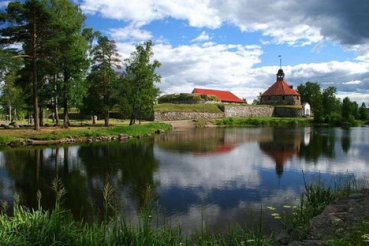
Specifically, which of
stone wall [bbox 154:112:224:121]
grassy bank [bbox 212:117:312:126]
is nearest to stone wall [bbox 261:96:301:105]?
grassy bank [bbox 212:117:312:126]

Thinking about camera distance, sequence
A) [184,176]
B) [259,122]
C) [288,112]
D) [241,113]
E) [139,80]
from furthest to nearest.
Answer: [288,112] < [241,113] < [259,122] < [139,80] < [184,176]

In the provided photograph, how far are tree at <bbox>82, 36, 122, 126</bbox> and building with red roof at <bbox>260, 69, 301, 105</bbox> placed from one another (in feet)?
171

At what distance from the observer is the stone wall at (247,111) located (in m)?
68.3

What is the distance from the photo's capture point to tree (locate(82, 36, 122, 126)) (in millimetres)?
37344

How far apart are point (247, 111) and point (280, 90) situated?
13930mm

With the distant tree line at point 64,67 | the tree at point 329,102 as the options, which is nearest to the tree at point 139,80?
the distant tree line at point 64,67

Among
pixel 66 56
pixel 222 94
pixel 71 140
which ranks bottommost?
pixel 71 140

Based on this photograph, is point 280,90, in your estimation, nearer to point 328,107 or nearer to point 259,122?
point 328,107

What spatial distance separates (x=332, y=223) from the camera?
20.4ft

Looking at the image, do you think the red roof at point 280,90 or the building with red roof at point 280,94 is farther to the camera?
the red roof at point 280,90

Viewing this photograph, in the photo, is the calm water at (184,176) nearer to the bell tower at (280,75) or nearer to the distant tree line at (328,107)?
the distant tree line at (328,107)

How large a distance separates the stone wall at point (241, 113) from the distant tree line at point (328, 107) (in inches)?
221

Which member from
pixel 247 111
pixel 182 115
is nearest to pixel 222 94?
pixel 247 111

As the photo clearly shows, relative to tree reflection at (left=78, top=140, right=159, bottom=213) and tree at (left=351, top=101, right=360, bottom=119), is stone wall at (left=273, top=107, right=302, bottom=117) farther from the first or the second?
tree reflection at (left=78, top=140, right=159, bottom=213)
